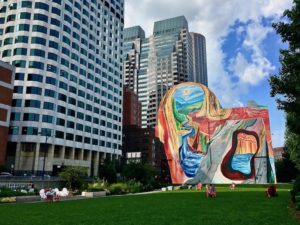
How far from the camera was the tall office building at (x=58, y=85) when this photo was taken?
242 ft

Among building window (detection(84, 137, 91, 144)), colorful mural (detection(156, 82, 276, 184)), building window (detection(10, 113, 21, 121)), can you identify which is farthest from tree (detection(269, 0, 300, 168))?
building window (detection(84, 137, 91, 144))

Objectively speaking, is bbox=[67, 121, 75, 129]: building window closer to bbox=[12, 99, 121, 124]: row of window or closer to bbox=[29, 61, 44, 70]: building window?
bbox=[12, 99, 121, 124]: row of window

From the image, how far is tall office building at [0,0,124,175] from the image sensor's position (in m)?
73.7

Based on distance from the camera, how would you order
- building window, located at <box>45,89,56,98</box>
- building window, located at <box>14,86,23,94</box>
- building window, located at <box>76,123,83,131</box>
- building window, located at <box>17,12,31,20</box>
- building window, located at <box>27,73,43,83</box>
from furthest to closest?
building window, located at <box>76,123,83,131</box>
building window, located at <box>17,12,31,20</box>
building window, located at <box>45,89,56,98</box>
building window, located at <box>27,73,43,83</box>
building window, located at <box>14,86,23,94</box>

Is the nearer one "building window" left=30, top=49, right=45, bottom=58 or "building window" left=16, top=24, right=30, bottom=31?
"building window" left=30, top=49, right=45, bottom=58

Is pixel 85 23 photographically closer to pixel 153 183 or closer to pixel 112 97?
pixel 112 97

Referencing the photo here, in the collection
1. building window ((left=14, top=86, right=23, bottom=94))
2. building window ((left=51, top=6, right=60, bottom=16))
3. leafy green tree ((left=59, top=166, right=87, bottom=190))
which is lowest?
leafy green tree ((left=59, top=166, right=87, bottom=190))

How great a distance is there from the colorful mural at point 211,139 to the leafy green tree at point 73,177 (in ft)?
136

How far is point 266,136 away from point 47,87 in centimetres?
5746

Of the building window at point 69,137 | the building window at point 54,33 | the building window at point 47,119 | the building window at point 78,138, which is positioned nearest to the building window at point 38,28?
the building window at point 54,33

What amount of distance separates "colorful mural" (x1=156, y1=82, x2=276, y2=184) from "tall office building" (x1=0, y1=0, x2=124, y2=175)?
2202 cm

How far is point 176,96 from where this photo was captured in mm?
88312

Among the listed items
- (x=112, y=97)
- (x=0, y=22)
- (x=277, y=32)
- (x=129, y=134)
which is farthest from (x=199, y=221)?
(x=129, y=134)

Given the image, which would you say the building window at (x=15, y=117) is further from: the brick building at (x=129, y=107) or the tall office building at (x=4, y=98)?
the brick building at (x=129, y=107)
